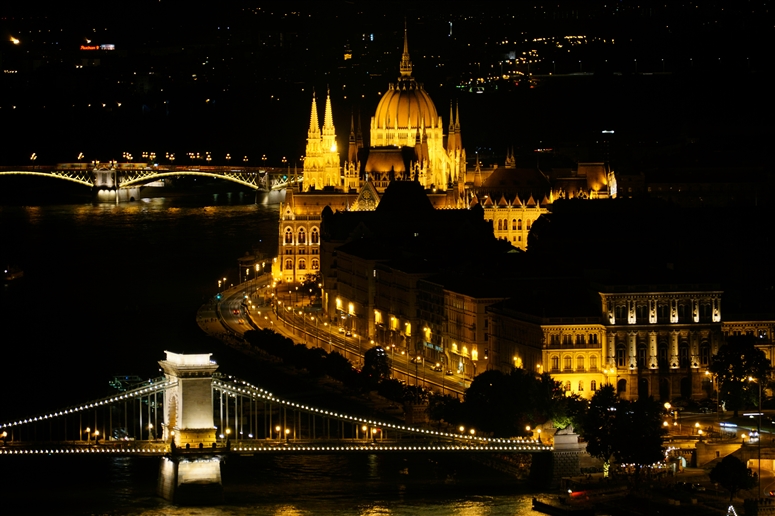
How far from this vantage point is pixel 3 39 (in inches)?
6540

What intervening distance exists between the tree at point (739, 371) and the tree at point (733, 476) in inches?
249

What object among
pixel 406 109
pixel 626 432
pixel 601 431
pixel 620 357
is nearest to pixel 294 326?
pixel 620 357

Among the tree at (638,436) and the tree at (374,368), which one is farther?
the tree at (374,368)

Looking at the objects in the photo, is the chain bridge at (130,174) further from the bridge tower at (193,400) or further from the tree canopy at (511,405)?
the bridge tower at (193,400)

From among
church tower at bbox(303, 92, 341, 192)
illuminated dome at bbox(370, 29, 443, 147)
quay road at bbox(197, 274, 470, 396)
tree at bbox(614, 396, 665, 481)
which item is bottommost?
tree at bbox(614, 396, 665, 481)

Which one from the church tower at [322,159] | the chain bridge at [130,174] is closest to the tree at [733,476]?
the church tower at [322,159]

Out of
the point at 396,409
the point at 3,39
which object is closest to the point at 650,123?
the point at 3,39

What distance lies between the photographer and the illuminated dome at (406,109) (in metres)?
97.5

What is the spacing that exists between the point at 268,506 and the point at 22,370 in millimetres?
18151

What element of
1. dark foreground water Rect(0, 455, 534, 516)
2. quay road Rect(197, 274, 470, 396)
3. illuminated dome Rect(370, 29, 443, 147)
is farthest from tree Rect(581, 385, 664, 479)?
illuminated dome Rect(370, 29, 443, 147)

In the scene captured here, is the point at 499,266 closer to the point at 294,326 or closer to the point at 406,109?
the point at 294,326

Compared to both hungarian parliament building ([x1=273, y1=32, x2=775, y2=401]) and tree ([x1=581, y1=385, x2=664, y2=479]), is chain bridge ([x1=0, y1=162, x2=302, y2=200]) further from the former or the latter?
tree ([x1=581, y1=385, x2=664, y2=479])

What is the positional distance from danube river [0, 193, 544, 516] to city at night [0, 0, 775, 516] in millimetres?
136

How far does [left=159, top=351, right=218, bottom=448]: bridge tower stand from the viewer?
1941 inches
